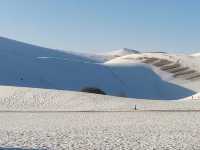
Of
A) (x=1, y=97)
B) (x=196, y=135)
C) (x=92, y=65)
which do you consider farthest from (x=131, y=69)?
(x=196, y=135)

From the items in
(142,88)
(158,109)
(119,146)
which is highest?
(142,88)

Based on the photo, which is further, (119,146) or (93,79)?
(93,79)

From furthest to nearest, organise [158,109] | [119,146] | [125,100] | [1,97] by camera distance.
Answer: [1,97] < [125,100] < [158,109] < [119,146]

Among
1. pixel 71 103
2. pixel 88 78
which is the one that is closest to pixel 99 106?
pixel 71 103

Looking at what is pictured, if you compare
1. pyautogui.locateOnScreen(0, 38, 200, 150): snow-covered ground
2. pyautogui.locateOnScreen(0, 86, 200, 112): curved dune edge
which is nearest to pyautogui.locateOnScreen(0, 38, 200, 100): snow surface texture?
pyautogui.locateOnScreen(0, 38, 200, 150): snow-covered ground

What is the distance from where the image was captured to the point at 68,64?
304ft

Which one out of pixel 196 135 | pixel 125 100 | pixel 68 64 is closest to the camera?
pixel 196 135

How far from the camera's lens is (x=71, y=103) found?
38625 mm

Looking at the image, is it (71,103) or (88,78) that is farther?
(88,78)

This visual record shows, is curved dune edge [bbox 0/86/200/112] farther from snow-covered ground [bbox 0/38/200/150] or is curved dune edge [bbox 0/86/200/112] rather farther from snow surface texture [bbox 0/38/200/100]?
snow surface texture [bbox 0/38/200/100]

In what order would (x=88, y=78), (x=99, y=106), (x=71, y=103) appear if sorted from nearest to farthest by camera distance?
(x=99, y=106) → (x=71, y=103) → (x=88, y=78)

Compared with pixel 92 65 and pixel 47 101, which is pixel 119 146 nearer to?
pixel 47 101

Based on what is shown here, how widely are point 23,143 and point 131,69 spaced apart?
8631 cm

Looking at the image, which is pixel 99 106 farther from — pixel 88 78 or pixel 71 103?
pixel 88 78
